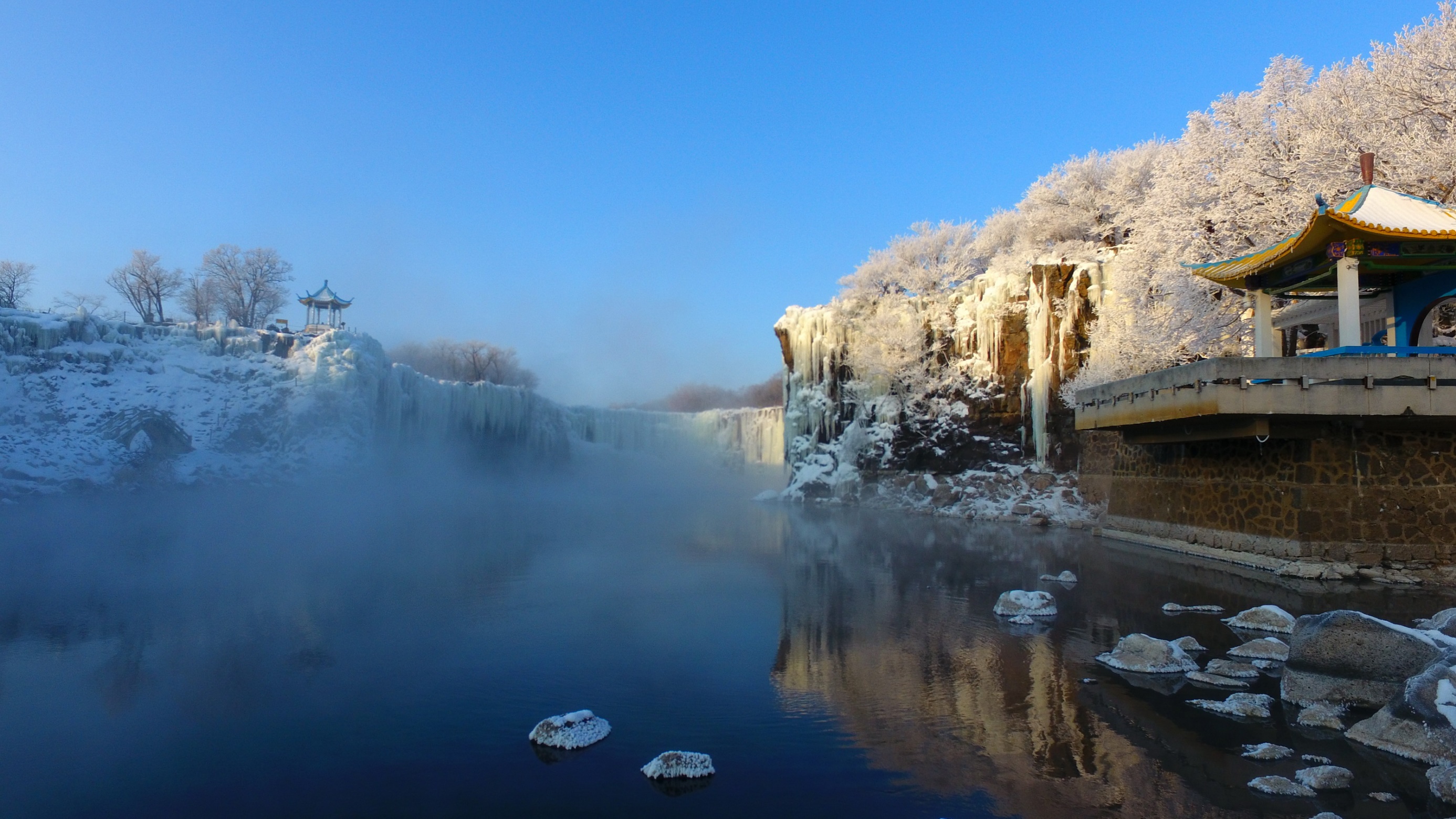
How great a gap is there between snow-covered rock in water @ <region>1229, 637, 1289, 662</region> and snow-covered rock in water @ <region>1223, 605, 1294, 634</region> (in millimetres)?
859

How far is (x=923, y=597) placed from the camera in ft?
33.0

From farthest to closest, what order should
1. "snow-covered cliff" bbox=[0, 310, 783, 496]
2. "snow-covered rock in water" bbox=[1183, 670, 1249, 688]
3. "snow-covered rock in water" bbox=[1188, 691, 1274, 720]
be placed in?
"snow-covered cliff" bbox=[0, 310, 783, 496]
"snow-covered rock in water" bbox=[1183, 670, 1249, 688]
"snow-covered rock in water" bbox=[1188, 691, 1274, 720]

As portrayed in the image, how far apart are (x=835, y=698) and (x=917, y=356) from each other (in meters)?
22.2

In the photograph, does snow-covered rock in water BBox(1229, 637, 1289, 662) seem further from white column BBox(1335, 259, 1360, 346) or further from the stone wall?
white column BBox(1335, 259, 1360, 346)

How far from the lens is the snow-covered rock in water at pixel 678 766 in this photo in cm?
457

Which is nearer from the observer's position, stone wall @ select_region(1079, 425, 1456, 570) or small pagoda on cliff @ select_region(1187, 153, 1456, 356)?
small pagoda on cliff @ select_region(1187, 153, 1456, 356)

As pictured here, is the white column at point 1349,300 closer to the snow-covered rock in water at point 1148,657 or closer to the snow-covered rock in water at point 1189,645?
the snow-covered rock in water at point 1189,645

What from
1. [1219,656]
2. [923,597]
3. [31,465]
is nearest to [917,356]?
[923,597]

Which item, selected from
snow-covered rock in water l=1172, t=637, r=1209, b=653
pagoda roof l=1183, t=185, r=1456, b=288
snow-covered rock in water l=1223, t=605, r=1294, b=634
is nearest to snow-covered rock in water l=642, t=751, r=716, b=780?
snow-covered rock in water l=1172, t=637, r=1209, b=653

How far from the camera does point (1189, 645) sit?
7.01 m

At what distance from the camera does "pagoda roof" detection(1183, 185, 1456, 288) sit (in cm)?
977

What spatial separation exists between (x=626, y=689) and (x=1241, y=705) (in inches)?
176

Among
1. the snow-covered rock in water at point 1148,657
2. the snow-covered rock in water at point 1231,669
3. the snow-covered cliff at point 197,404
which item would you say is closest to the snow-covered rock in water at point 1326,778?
the snow-covered rock in water at point 1231,669

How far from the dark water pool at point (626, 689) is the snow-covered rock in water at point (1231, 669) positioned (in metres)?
Result: 0.22
